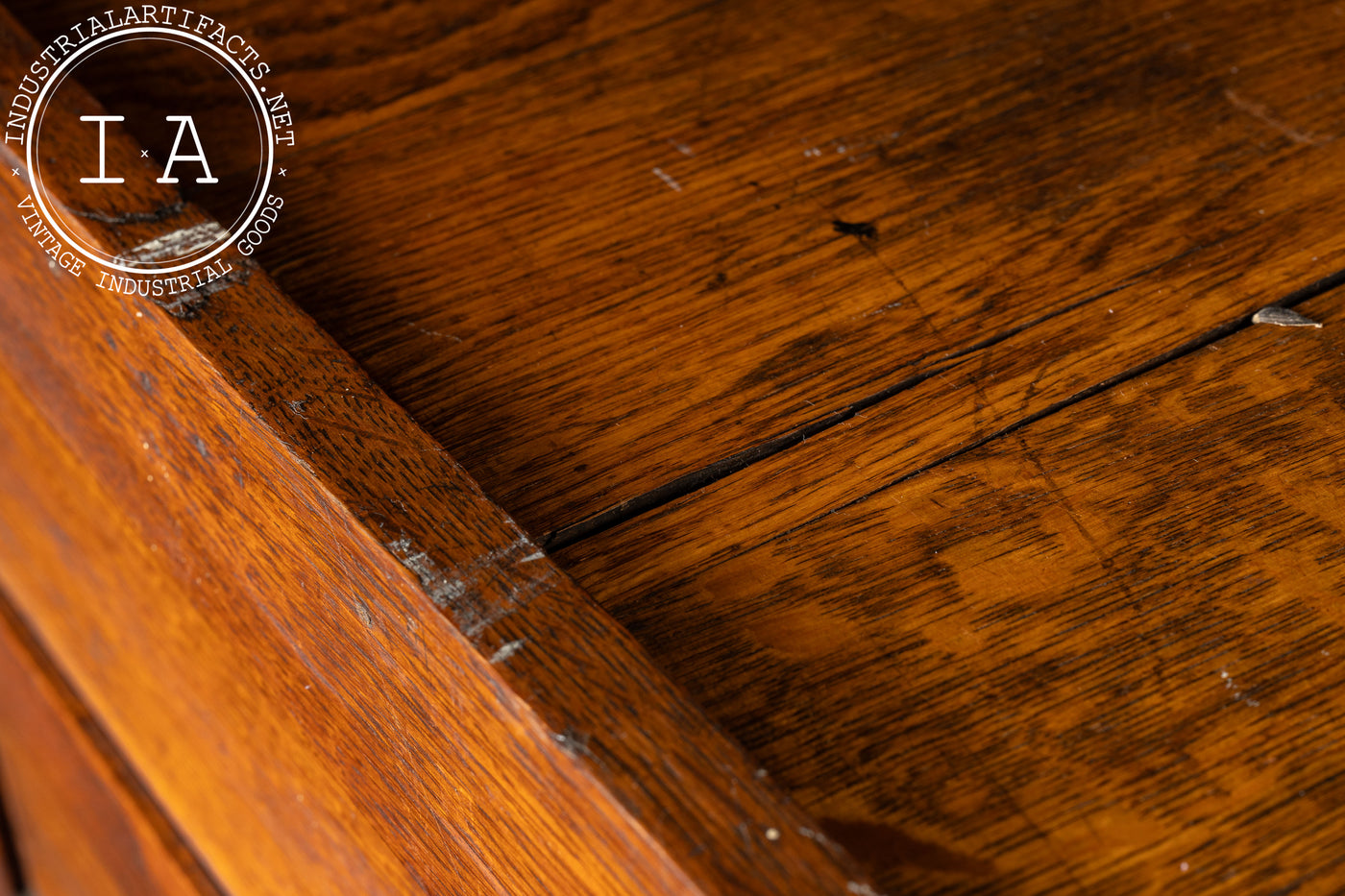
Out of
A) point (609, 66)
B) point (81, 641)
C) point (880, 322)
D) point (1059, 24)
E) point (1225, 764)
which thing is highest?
point (81, 641)

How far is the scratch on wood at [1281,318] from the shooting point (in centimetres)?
54

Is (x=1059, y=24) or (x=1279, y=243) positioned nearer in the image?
(x=1279, y=243)

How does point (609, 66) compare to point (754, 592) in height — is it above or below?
above

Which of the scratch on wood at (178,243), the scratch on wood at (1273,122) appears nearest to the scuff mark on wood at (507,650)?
the scratch on wood at (178,243)

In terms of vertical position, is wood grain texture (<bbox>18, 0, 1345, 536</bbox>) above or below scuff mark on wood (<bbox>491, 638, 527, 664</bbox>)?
above

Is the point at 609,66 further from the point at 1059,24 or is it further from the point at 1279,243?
the point at 1279,243

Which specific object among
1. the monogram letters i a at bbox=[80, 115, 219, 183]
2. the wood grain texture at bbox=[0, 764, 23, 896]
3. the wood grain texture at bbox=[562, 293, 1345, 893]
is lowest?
the wood grain texture at bbox=[562, 293, 1345, 893]

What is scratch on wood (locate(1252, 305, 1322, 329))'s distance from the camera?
A: 0.54 m

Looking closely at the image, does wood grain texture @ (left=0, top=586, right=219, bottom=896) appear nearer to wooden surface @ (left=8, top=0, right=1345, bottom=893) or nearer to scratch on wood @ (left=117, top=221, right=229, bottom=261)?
wooden surface @ (left=8, top=0, right=1345, bottom=893)

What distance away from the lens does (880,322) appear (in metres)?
0.56

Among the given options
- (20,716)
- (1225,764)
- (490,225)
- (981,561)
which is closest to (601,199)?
(490,225)

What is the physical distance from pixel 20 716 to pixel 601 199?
1.02m

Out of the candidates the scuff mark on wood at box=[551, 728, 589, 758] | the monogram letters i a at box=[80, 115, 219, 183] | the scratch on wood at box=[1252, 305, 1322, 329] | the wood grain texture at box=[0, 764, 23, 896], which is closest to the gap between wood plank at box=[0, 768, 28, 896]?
the wood grain texture at box=[0, 764, 23, 896]

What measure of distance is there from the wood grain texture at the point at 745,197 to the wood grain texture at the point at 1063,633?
3 centimetres
